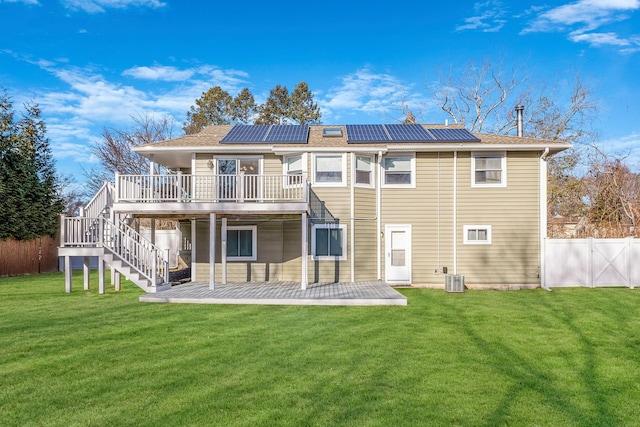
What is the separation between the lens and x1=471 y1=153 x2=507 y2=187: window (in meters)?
12.9

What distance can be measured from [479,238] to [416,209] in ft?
7.63

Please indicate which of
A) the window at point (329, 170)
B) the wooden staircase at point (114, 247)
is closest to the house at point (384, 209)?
the window at point (329, 170)

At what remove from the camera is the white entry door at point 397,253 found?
510 inches

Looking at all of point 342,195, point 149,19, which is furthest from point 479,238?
point 149,19

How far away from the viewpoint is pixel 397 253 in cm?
1303

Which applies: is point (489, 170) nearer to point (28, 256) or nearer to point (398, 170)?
point (398, 170)

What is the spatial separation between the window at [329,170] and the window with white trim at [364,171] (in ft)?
1.54

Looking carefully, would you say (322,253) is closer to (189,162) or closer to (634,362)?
(189,162)

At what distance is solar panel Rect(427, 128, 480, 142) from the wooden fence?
18643 millimetres

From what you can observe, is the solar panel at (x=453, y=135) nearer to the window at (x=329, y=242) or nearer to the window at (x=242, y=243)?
the window at (x=329, y=242)

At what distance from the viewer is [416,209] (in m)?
13.0

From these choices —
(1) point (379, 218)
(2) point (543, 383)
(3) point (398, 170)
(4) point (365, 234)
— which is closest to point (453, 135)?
(3) point (398, 170)

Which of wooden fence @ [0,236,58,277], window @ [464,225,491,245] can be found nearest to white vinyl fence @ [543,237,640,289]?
window @ [464,225,491,245]

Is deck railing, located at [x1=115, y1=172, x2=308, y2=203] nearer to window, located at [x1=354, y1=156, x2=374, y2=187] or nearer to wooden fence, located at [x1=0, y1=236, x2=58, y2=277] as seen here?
window, located at [x1=354, y1=156, x2=374, y2=187]
